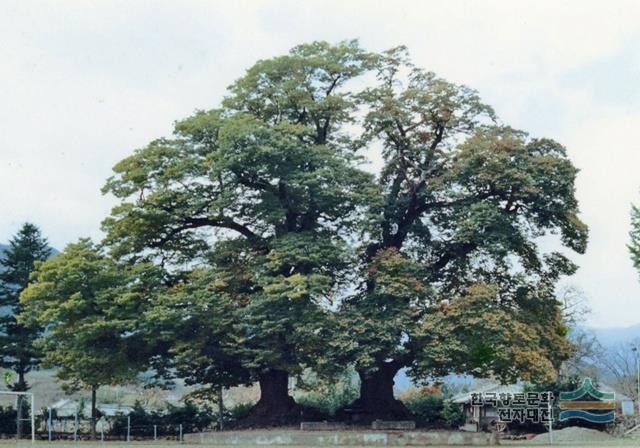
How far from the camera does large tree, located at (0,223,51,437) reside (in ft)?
123

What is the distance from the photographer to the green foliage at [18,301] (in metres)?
37.5

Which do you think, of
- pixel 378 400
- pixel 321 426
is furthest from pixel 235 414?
pixel 321 426

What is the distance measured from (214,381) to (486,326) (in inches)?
496

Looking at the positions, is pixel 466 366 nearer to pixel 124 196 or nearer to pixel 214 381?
pixel 214 381

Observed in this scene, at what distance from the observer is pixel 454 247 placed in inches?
1351

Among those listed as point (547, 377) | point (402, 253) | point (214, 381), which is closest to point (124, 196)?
point (214, 381)

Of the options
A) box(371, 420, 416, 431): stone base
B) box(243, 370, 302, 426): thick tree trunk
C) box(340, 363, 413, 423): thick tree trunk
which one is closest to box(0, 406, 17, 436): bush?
box(243, 370, 302, 426): thick tree trunk

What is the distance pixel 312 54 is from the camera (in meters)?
34.9

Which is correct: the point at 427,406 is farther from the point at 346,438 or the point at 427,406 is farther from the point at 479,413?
the point at 346,438

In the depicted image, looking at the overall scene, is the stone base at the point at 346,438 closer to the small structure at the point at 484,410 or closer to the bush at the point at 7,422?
the small structure at the point at 484,410

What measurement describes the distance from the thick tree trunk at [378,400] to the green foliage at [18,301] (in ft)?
49.4

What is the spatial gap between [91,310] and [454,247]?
49.6 ft

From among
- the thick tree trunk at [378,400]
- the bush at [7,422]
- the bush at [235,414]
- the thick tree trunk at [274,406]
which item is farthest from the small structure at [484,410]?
the bush at [7,422]

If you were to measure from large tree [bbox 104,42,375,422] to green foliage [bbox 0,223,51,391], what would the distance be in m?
7.24
